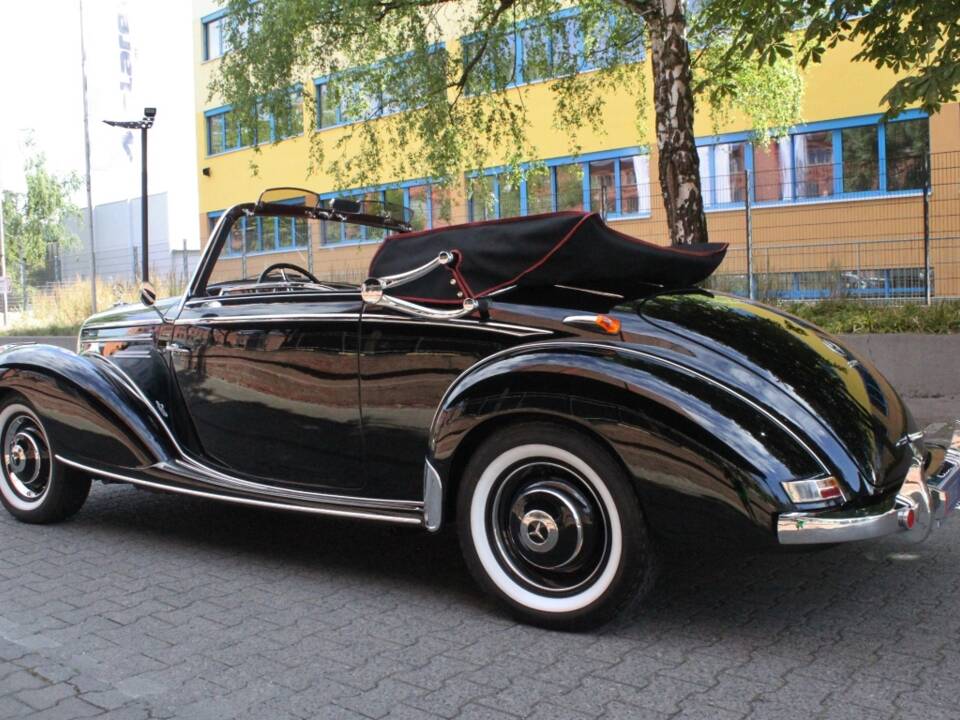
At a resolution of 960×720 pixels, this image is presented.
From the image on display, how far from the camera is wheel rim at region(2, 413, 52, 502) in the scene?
16.6ft

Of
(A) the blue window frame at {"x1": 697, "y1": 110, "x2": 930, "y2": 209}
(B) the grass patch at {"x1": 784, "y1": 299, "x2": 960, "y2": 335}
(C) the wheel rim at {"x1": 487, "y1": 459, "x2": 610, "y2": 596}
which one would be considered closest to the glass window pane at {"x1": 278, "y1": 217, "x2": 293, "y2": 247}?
(C) the wheel rim at {"x1": 487, "y1": 459, "x2": 610, "y2": 596}

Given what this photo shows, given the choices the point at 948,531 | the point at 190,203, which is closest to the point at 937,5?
the point at 948,531

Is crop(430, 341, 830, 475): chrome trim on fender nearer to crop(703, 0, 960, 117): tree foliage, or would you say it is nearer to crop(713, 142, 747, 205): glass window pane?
crop(703, 0, 960, 117): tree foliage

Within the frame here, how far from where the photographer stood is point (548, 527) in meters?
3.33

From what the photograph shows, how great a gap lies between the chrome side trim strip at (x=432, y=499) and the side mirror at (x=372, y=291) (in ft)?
2.34

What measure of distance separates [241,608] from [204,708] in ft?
2.99

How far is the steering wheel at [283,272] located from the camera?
5129 millimetres

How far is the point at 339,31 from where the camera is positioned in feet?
43.5

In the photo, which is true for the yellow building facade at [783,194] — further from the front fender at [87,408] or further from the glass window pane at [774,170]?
the front fender at [87,408]

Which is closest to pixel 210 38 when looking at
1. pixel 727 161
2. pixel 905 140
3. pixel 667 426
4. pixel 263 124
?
pixel 727 161

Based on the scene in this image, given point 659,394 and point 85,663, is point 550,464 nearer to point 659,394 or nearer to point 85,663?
point 659,394

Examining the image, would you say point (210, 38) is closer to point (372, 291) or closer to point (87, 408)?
point (87, 408)

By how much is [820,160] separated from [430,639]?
18.3 meters

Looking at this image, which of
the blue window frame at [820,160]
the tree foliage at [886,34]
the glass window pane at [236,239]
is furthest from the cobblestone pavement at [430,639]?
the blue window frame at [820,160]
